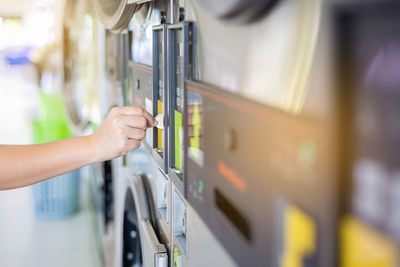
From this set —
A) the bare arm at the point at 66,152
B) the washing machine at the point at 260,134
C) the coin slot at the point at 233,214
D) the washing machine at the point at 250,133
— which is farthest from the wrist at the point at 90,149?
the coin slot at the point at 233,214

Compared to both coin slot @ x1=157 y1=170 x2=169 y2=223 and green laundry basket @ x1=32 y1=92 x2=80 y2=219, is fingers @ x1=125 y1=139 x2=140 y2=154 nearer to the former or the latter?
coin slot @ x1=157 y1=170 x2=169 y2=223

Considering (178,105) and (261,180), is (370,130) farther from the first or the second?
(178,105)

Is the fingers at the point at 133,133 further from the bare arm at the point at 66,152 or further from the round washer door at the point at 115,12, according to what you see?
the round washer door at the point at 115,12

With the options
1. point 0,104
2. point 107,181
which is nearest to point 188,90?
point 107,181

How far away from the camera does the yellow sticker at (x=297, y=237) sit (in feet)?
1.66

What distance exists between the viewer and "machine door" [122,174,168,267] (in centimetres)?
125

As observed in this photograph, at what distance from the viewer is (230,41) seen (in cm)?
74

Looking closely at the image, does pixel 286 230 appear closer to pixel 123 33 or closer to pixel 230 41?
pixel 230 41

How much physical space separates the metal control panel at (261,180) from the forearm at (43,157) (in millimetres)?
581

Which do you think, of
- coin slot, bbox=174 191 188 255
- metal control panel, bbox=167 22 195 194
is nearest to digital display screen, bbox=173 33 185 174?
metal control panel, bbox=167 22 195 194

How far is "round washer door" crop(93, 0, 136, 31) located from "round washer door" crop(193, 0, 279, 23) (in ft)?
1.99

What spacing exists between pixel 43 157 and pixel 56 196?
98.3 inches

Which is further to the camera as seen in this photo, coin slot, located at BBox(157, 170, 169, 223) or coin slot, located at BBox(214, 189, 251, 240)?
coin slot, located at BBox(157, 170, 169, 223)

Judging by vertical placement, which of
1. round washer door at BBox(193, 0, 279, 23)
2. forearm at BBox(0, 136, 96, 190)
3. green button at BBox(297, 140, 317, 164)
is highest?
round washer door at BBox(193, 0, 279, 23)
